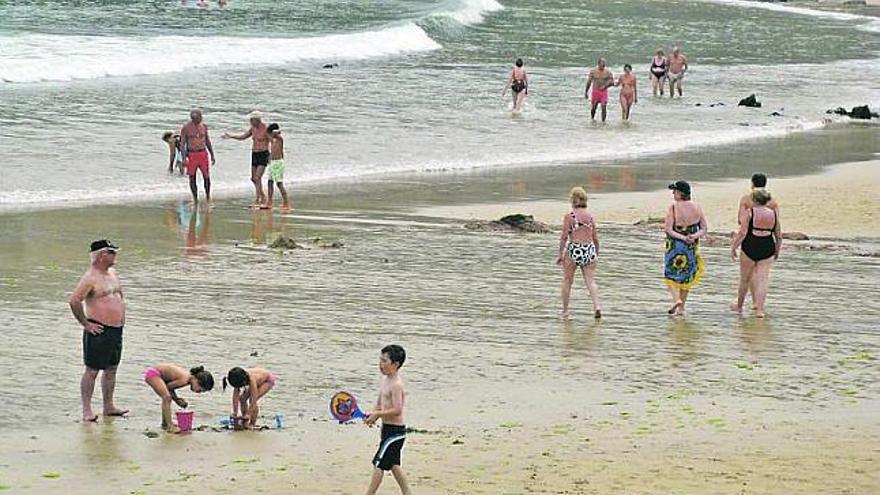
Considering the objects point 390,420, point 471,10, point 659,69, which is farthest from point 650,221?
point 471,10

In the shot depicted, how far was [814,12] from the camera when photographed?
10444 cm

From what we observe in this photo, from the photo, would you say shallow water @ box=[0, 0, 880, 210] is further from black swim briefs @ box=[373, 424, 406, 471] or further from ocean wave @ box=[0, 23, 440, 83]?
black swim briefs @ box=[373, 424, 406, 471]

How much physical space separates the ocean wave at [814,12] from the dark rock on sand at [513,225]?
66.3 m

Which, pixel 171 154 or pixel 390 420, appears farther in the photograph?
pixel 171 154

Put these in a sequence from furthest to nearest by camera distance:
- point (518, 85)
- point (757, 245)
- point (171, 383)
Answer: point (518, 85), point (757, 245), point (171, 383)

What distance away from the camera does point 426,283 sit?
16.9 meters

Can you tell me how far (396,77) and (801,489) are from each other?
38.9 m

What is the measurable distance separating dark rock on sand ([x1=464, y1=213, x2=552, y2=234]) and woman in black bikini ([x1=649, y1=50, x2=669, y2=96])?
23.4 metres

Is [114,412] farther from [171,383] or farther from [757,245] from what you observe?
[757,245]

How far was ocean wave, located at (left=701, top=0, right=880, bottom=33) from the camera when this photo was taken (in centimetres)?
8919

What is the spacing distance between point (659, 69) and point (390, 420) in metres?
35.2

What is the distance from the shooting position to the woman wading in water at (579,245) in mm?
15453

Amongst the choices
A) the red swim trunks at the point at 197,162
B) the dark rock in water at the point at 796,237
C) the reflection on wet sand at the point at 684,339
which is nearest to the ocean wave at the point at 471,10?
the red swim trunks at the point at 197,162

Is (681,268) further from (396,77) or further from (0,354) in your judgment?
(396,77)
